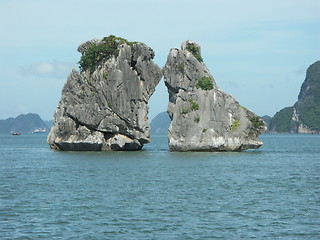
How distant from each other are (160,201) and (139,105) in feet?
137

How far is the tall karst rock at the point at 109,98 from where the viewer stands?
73.9m

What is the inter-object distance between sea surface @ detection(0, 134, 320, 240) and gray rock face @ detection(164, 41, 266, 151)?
Result: 40.3ft

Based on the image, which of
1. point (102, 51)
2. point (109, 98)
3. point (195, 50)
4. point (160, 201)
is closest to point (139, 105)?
point (109, 98)

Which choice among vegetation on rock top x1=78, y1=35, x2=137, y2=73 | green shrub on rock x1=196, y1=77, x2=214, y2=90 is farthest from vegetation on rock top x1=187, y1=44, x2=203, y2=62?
vegetation on rock top x1=78, y1=35, x2=137, y2=73

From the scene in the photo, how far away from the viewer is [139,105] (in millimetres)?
75188

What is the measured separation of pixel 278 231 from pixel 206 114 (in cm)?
4597

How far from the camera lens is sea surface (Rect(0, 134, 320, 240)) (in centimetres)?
2611

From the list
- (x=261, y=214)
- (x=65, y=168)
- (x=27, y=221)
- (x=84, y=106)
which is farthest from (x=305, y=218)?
(x=84, y=106)

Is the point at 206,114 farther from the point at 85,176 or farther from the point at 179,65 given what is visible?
the point at 85,176

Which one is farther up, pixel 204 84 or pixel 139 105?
pixel 204 84

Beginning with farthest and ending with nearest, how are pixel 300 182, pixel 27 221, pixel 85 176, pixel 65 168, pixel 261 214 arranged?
pixel 65 168
pixel 85 176
pixel 300 182
pixel 261 214
pixel 27 221

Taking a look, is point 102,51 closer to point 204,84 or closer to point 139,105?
point 139,105

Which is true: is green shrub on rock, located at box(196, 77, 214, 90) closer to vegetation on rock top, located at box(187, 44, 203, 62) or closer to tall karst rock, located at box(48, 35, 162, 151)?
vegetation on rock top, located at box(187, 44, 203, 62)

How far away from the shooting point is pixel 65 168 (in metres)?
54.9
